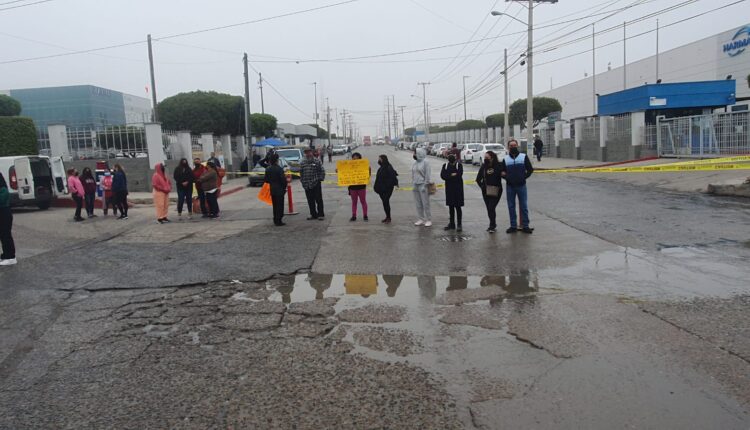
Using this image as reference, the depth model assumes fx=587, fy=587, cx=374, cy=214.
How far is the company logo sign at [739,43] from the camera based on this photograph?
48.1m

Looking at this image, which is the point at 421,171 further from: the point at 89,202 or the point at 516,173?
the point at 89,202

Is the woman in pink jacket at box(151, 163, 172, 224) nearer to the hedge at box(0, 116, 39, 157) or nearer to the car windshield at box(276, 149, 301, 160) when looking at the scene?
the hedge at box(0, 116, 39, 157)

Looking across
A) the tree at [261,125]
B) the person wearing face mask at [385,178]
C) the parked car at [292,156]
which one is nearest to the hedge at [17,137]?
the parked car at [292,156]

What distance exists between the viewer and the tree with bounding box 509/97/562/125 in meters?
72.5

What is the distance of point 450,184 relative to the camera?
11.4 metres

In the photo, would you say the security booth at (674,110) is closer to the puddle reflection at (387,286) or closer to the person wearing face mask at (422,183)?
the person wearing face mask at (422,183)

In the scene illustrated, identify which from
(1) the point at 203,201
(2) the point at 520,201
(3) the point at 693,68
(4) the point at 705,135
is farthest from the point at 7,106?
(3) the point at 693,68

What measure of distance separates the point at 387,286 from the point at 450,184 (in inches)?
177

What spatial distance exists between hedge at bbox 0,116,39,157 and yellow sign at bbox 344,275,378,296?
998 inches

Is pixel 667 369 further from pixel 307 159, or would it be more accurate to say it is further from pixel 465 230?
pixel 307 159

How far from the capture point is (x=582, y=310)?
20.0 feet

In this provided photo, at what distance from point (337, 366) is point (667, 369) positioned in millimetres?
2560

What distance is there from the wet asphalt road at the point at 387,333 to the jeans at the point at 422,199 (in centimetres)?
153

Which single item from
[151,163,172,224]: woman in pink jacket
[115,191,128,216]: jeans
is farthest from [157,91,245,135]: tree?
[151,163,172,224]: woman in pink jacket
